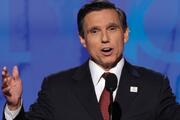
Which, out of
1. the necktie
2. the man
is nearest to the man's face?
the man

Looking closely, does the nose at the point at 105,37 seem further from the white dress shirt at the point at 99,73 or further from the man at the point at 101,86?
the white dress shirt at the point at 99,73

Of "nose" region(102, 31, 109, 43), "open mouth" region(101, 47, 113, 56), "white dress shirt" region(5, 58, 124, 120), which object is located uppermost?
"nose" region(102, 31, 109, 43)

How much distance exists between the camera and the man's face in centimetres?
154

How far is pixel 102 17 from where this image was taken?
1.59 m

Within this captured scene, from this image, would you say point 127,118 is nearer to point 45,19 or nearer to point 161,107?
point 161,107

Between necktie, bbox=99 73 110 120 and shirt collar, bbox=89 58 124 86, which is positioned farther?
shirt collar, bbox=89 58 124 86

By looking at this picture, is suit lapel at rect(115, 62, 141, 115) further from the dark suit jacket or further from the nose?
the nose

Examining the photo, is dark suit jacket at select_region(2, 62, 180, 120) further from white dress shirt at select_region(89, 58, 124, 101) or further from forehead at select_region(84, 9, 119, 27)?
forehead at select_region(84, 9, 119, 27)

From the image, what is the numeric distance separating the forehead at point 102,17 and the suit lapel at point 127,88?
0.20m

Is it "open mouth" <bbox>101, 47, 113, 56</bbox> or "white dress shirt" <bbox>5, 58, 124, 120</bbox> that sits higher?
"open mouth" <bbox>101, 47, 113, 56</bbox>

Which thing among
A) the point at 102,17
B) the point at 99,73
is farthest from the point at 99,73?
the point at 102,17

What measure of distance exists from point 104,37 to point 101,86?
0.20 m

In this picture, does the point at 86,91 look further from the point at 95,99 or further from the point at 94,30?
the point at 94,30

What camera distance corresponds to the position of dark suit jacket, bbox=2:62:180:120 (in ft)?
4.99
